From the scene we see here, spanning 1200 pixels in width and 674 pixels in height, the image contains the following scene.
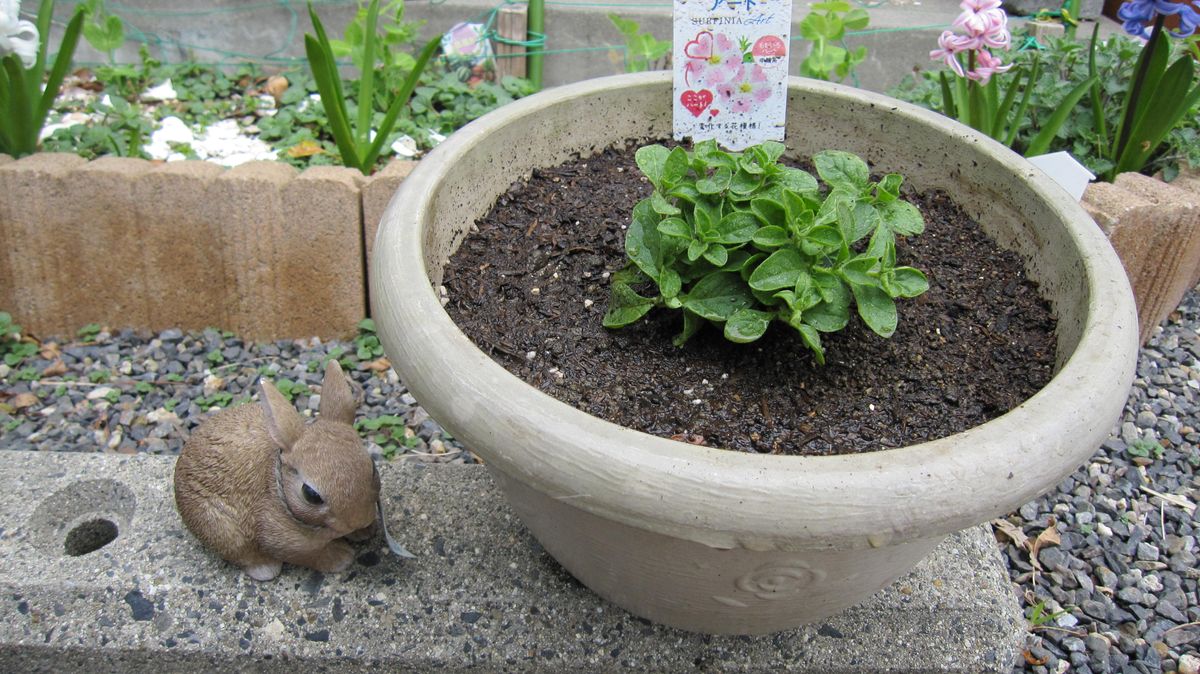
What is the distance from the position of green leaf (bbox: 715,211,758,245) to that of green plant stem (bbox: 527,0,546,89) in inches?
63.7

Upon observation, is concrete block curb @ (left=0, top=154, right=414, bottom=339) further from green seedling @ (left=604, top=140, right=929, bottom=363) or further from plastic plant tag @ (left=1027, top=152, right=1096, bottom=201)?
plastic plant tag @ (left=1027, top=152, right=1096, bottom=201)

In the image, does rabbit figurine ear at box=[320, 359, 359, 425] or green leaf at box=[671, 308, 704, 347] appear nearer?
green leaf at box=[671, 308, 704, 347]

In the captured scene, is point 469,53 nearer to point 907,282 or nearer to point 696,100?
point 696,100

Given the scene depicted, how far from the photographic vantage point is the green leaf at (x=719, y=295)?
1.10 m

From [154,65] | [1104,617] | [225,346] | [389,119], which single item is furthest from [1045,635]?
[154,65]

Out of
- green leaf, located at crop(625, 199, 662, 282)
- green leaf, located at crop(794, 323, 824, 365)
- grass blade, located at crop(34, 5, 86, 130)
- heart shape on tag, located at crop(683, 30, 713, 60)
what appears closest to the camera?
green leaf, located at crop(794, 323, 824, 365)

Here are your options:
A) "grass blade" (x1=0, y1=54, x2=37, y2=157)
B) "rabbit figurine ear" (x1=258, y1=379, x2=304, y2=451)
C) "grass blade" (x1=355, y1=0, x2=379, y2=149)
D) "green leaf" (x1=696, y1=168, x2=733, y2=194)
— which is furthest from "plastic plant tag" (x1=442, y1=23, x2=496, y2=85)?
"green leaf" (x1=696, y1=168, x2=733, y2=194)

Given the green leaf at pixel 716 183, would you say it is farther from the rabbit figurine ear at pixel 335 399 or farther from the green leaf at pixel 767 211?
the rabbit figurine ear at pixel 335 399

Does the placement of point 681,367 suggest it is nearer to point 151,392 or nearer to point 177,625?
point 177,625

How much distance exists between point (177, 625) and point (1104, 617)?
1520 mm

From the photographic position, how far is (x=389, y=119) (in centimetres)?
194

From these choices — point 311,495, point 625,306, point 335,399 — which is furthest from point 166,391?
point 625,306

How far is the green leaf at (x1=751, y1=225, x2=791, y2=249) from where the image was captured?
1.05m

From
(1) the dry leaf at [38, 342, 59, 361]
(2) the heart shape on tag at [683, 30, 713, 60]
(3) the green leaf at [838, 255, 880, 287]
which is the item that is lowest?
(1) the dry leaf at [38, 342, 59, 361]
